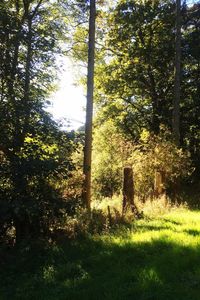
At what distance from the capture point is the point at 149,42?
24.7m

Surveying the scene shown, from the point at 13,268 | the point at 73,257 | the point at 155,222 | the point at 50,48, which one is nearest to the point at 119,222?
the point at 155,222

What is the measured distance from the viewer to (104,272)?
248 inches

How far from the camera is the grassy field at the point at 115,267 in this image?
5.38 m

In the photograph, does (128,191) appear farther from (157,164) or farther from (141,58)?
(141,58)

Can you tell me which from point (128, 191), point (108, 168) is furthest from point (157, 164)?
point (108, 168)

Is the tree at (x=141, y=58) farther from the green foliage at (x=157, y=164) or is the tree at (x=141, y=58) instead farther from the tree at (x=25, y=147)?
the tree at (x=25, y=147)

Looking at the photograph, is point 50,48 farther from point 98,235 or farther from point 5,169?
point 98,235

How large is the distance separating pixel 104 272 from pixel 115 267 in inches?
8.0

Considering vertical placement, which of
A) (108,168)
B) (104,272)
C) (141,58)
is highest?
(141,58)

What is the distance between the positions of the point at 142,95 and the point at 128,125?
7.72 feet

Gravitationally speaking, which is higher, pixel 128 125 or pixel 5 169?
pixel 128 125

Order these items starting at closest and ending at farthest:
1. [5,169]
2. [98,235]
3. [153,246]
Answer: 1. [153,246]
2. [5,169]
3. [98,235]

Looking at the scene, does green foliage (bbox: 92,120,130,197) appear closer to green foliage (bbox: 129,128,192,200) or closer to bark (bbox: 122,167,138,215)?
green foliage (bbox: 129,128,192,200)

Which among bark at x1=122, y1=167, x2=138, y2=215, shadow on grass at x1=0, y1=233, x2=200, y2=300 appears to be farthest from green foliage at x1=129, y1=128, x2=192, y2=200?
shadow on grass at x1=0, y1=233, x2=200, y2=300
